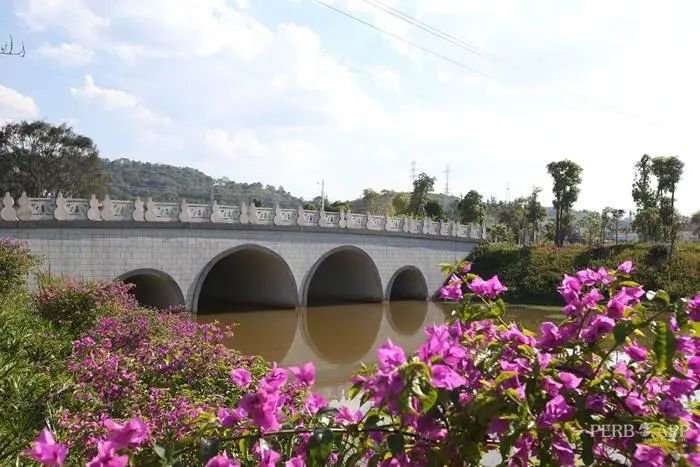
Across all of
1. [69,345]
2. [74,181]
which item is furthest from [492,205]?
[69,345]

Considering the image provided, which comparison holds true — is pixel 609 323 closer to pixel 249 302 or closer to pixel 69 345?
pixel 69 345

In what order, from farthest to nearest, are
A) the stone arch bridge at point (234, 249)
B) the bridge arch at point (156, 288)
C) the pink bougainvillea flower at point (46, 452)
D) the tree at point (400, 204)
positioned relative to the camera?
the tree at point (400, 204) < the bridge arch at point (156, 288) < the stone arch bridge at point (234, 249) < the pink bougainvillea flower at point (46, 452)

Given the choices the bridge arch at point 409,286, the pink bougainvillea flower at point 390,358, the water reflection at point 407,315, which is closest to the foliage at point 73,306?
the pink bougainvillea flower at point 390,358

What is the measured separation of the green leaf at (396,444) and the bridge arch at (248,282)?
16.3 m

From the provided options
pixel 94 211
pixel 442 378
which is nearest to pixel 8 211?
pixel 94 211

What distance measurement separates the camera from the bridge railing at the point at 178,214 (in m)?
→ 14.3

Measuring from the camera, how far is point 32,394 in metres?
4.84

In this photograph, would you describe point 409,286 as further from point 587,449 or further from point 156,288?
point 587,449

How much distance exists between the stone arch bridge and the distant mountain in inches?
2103

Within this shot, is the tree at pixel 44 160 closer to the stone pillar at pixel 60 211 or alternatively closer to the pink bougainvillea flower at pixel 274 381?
the stone pillar at pixel 60 211

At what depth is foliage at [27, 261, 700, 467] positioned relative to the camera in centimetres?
170

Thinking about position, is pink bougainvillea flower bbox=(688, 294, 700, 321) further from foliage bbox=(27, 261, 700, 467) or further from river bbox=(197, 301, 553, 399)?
river bbox=(197, 301, 553, 399)

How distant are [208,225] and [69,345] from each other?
425 inches

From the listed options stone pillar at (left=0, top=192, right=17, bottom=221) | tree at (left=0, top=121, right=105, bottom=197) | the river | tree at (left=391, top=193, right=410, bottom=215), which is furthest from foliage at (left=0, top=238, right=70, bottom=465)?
tree at (left=391, top=193, right=410, bottom=215)
